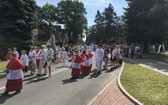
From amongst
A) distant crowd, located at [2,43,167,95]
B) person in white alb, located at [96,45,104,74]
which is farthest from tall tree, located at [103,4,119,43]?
person in white alb, located at [96,45,104,74]

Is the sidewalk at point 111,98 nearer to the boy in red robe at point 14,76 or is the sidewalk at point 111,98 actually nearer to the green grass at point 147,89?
the green grass at point 147,89

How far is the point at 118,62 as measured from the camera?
31.4 metres

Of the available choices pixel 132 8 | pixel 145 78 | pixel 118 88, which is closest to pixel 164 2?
pixel 132 8

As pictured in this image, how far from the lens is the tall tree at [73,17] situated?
4560 inches

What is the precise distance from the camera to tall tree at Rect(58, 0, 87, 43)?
380 feet

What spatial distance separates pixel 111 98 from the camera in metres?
14.9

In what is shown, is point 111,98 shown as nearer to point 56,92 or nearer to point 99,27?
point 56,92

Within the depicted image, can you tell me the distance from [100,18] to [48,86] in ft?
415

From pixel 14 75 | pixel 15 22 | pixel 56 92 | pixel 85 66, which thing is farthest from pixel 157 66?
pixel 14 75

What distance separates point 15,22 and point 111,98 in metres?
27.6

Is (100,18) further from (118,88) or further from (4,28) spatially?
(118,88)

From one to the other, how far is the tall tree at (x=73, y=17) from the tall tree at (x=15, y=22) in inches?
2918

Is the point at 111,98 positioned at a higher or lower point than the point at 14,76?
lower

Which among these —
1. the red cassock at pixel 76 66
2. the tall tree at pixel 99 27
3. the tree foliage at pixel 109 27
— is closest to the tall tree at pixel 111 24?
the tree foliage at pixel 109 27
